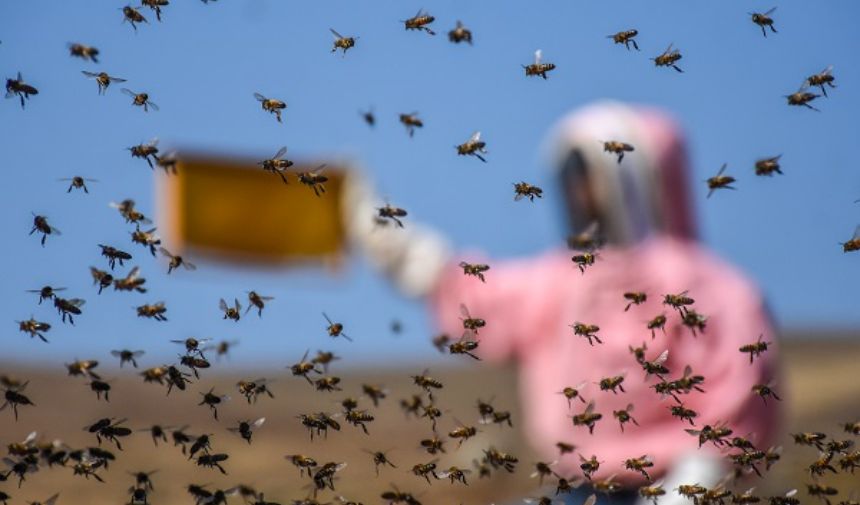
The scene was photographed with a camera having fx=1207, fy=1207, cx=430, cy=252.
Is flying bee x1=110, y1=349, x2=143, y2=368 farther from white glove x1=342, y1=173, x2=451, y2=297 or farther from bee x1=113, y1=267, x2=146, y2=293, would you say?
white glove x1=342, y1=173, x2=451, y2=297

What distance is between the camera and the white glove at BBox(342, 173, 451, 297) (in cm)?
1298

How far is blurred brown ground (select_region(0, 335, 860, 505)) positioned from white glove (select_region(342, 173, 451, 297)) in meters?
2.18

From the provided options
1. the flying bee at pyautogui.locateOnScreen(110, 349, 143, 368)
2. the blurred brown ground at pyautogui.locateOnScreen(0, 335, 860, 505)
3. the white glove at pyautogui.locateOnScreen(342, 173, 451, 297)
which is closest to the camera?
the flying bee at pyautogui.locateOnScreen(110, 349, 143, 368)

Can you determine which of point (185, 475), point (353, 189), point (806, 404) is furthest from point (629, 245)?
point (806, 404)

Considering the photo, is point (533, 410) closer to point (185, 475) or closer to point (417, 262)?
point (417, 262)

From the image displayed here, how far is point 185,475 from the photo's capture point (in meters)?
19.9

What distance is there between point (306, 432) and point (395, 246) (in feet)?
37.4

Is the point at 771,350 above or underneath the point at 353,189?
underneath

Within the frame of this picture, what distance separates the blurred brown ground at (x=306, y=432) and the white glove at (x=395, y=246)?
218 centimetres

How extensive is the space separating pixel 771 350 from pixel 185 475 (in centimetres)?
1310

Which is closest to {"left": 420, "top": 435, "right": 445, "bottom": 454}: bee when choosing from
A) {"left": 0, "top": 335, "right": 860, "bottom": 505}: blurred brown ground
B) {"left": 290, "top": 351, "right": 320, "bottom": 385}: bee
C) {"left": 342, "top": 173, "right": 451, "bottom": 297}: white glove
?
{"left": 290, "top": 351, "right": 320, "bottom": 385}: bee

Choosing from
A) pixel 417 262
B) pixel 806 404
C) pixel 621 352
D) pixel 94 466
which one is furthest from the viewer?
pixel 806 404

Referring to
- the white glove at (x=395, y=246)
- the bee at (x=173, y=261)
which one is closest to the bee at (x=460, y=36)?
the bee at (x=173, y=261)

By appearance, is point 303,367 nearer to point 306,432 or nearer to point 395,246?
point 395,246
